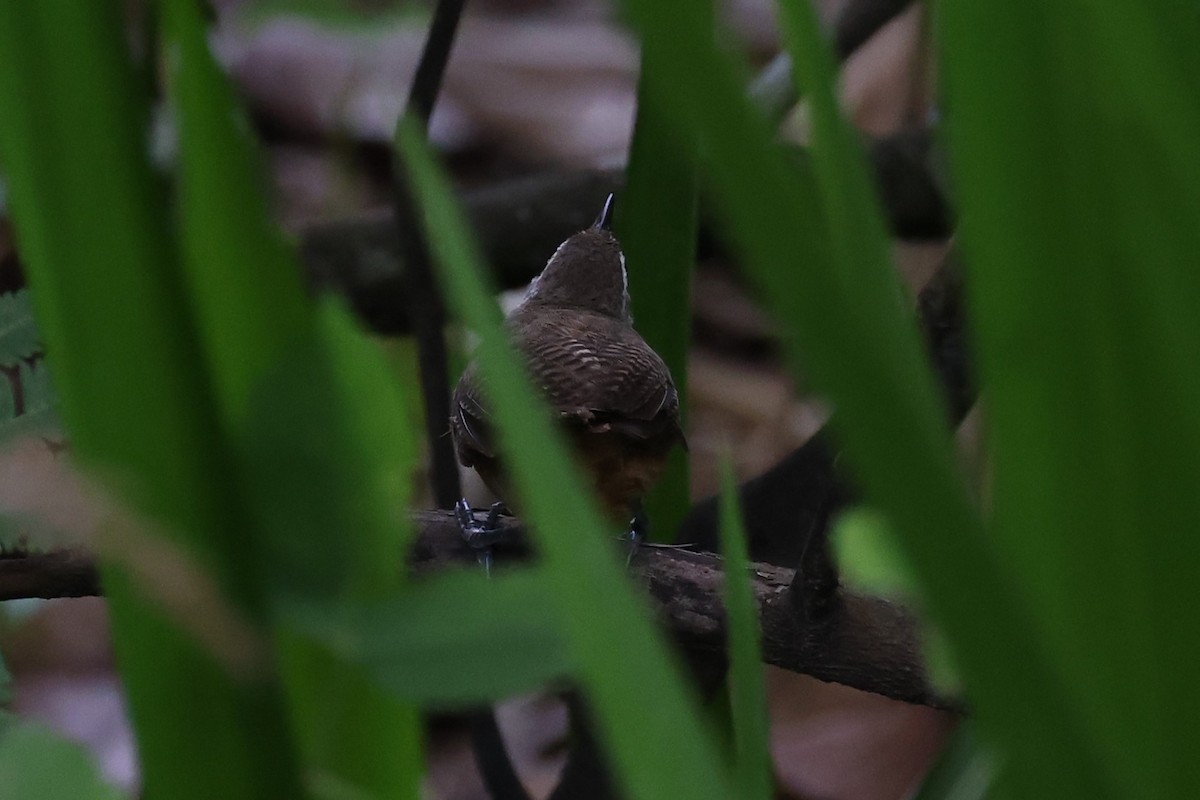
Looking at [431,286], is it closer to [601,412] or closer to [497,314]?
[601,412]

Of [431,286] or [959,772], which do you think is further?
[431,286]

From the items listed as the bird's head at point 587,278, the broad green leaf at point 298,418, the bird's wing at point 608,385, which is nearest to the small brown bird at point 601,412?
the bird's wing at point 608,385

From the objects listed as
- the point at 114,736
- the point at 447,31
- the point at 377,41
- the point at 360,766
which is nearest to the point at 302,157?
the point at 377,41

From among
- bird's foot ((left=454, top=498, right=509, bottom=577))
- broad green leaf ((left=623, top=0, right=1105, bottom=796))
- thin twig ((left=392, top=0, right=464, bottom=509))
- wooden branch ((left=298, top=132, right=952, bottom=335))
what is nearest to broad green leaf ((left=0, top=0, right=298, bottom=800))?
broad green leaf ((left=623, top=0, right=1105, bottom=796))

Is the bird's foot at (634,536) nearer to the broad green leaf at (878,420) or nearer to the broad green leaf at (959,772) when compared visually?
the broad green leaf at (959,772)

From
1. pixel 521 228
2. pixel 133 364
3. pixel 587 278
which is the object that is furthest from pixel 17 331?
pixel 521 228
